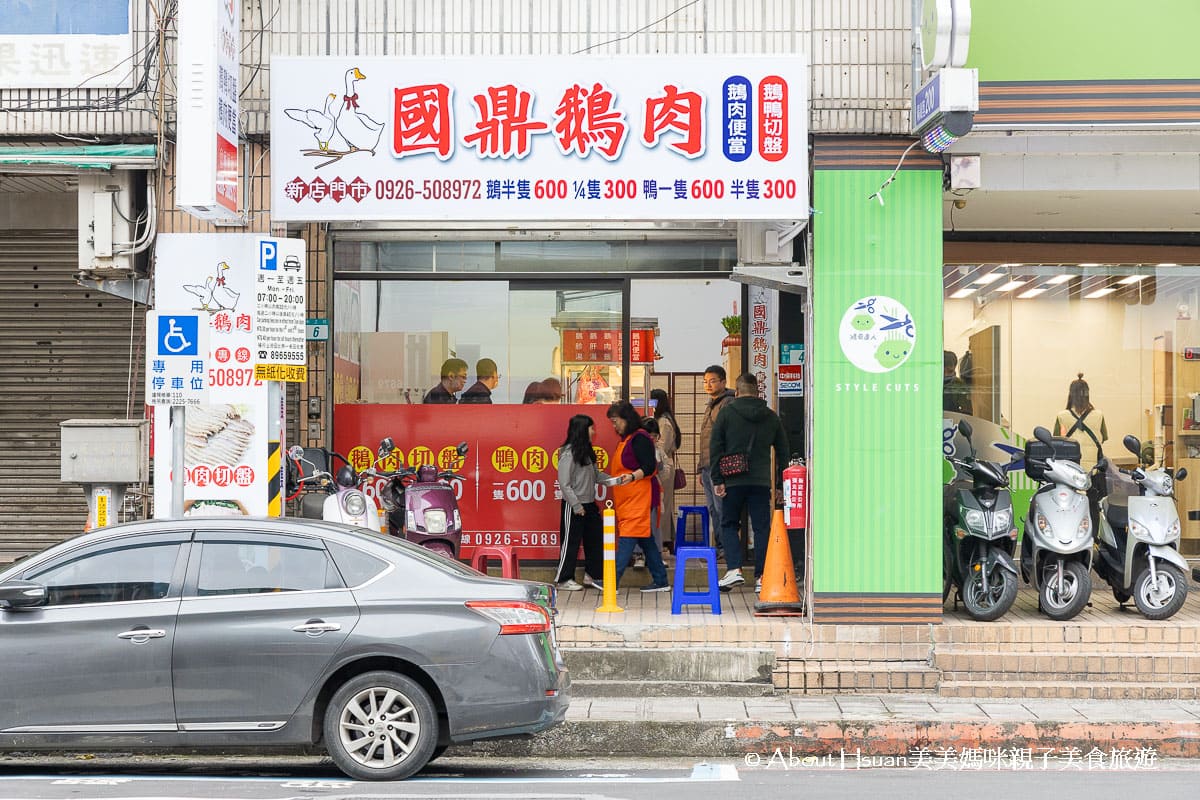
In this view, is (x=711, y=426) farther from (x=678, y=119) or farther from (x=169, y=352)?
(x=169, y=352)

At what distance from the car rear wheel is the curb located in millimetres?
1164

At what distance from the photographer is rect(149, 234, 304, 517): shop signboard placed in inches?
410

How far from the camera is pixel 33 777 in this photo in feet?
25.5

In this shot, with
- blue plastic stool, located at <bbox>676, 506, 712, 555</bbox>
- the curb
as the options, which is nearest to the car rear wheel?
the curb

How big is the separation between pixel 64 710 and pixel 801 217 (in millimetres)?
6005

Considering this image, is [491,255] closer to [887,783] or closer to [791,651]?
[791,651]

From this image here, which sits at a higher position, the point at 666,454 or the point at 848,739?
the point at 666,454

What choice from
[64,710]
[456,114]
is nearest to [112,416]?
[456,114]

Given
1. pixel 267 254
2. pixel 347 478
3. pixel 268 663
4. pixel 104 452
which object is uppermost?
pixel 267 254

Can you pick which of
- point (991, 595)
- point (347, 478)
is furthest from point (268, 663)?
point (991, 595)

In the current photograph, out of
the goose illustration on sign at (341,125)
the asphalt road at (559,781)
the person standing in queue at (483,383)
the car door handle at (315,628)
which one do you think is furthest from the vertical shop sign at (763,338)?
the car door handle at (315,628)

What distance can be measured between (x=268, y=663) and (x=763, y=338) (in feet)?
24.8

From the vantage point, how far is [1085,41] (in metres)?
10.0

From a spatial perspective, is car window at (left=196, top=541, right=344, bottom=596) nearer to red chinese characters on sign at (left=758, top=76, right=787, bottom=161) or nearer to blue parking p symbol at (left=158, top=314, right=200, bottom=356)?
blue parking p symbol at (left=158, top=314, right=200, bottom=356)
